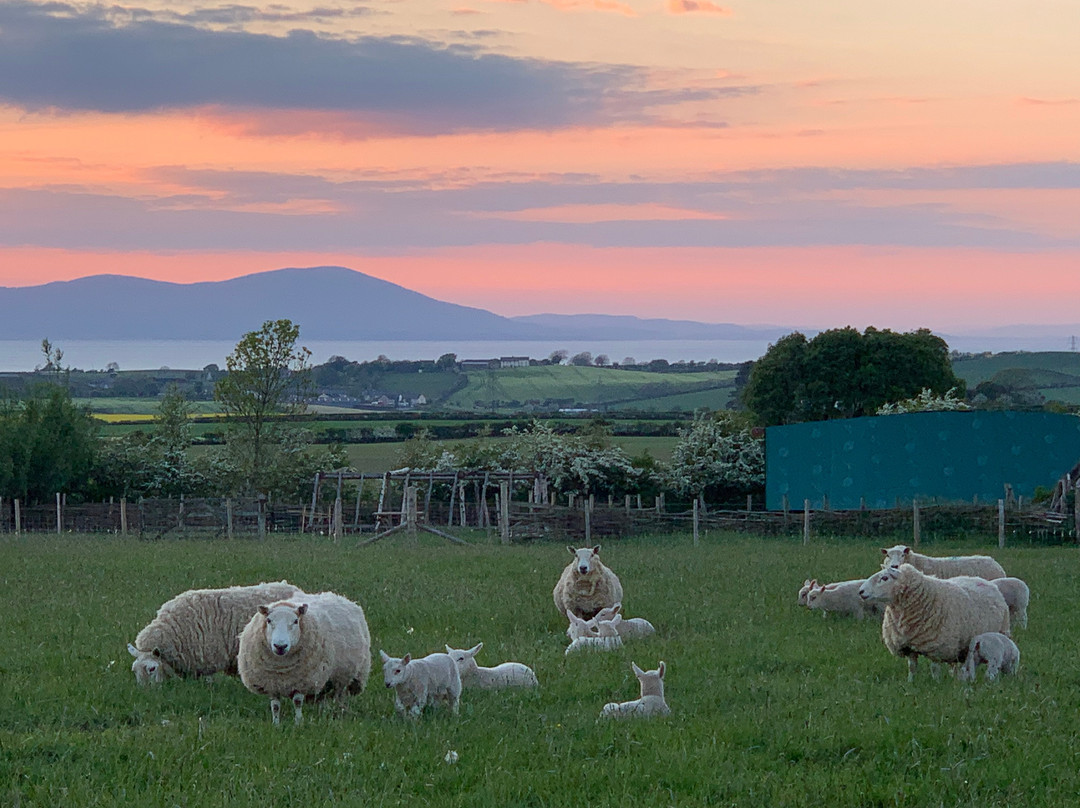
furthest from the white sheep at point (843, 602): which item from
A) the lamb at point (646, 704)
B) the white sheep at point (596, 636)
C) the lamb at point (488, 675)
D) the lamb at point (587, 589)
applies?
the lamb at point (646, 704)

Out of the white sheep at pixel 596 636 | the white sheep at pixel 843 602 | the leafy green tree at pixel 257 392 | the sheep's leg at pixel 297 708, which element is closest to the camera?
the sheep's leg at pixel 297 708

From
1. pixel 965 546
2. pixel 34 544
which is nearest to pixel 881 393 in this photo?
pixel 965 546

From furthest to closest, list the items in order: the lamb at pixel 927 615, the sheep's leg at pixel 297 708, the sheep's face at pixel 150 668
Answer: the lamb at pixel 927 615 < the sheep's face at pixel 150 668 < the sheep's leg at pixel 297 708

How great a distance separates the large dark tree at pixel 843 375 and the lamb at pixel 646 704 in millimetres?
48567

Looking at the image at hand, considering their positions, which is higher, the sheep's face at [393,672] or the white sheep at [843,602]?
the sheep's face at [393,672]

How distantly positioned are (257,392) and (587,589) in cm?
3739

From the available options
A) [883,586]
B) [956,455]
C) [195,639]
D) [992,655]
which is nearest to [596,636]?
[883,586]

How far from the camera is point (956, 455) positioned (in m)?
40.4

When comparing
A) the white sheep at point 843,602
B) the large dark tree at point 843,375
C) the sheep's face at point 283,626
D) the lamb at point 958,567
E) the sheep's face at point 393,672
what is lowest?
the white sheep at point 843,602

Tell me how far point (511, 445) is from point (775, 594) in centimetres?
3575

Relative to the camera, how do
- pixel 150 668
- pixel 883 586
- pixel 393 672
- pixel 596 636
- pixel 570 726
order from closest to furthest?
pixel 570 726
pixel 393 672
pixel 150 668
pixel 883 586
pixel 596 636

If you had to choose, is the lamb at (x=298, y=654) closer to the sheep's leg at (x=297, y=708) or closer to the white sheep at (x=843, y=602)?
the sheep's leg at (x=297, y=708)

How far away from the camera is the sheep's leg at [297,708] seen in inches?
439

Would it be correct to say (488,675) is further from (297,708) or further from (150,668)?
(150,668)
